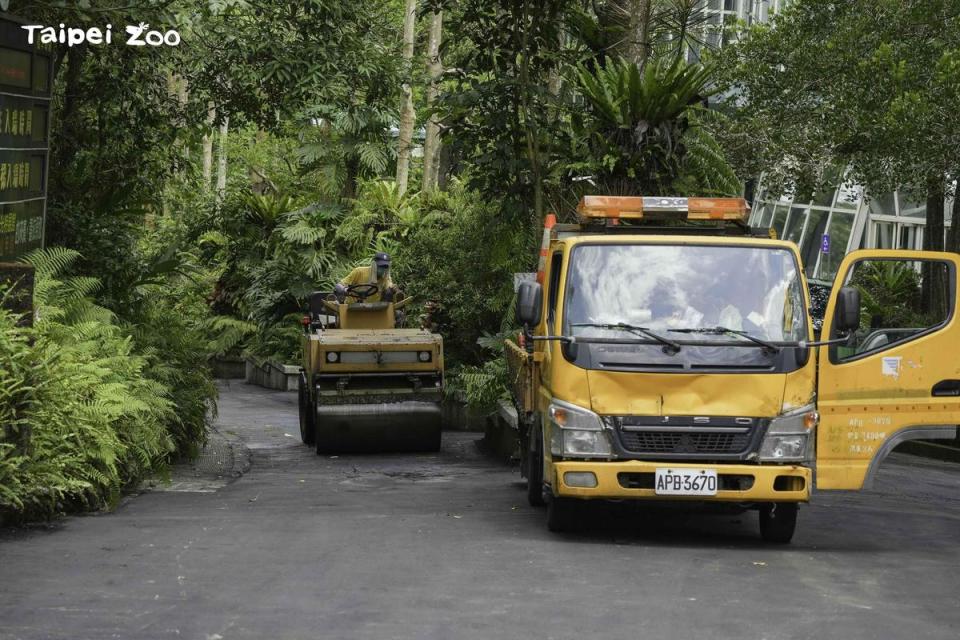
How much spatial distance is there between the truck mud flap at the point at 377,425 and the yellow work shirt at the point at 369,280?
2426 mm

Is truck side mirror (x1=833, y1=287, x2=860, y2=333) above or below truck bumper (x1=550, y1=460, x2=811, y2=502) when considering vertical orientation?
above

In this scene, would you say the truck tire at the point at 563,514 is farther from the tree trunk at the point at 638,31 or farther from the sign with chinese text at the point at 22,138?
the tree trunk at the point at 638,31

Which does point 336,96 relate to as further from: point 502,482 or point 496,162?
point 502,482

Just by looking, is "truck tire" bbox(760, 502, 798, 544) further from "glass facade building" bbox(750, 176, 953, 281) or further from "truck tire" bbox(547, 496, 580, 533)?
"glass facade building" bbox(750, 176, 953, 281)

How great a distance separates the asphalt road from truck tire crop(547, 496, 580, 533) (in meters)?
0.17

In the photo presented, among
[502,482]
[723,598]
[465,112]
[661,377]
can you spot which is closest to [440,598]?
[723,598]

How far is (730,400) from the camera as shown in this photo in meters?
10.0

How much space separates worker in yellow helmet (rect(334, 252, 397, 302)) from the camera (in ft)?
65.6

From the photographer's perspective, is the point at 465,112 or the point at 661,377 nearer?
the point at 661,377

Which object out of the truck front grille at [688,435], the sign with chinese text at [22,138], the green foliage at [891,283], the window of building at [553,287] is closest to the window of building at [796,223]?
the green foliage at [891,283]

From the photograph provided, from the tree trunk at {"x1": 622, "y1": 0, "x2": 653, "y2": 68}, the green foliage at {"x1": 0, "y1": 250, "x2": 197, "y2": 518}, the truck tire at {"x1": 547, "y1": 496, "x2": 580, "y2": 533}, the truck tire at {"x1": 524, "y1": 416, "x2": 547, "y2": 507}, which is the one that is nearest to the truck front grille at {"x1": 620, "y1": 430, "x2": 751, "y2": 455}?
the truck tire at {"x1": 547, "y1": 496, "x2": 580, "y2": 533}

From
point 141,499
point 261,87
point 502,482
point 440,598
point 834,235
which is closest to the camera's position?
point 440,598

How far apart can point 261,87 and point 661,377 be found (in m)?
9.96

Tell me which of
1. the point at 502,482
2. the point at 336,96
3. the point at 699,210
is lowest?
the point at 502,482
